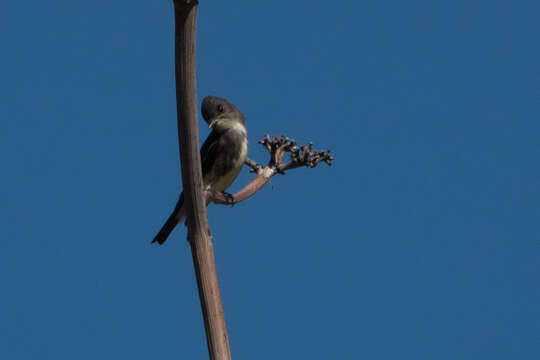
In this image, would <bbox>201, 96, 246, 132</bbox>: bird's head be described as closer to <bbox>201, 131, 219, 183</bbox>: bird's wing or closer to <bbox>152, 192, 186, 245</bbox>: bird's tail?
<bbox>201, 131, 219, 183</bbox>: bird's wing

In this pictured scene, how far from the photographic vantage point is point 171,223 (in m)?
6.93

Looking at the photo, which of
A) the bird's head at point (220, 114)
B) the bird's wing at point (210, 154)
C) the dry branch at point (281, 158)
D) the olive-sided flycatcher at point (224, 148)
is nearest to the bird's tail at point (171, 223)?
the olive-sided flycatcher at point (224, 148)

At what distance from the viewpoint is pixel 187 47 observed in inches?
125

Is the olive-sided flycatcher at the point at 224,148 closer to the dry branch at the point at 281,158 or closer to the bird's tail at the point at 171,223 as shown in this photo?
the bird's tail at the point at 171,223

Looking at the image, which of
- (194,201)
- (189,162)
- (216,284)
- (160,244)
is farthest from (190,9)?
(160,244)

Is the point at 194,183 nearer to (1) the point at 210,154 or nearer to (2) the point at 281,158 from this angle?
(2) the point at 281,158

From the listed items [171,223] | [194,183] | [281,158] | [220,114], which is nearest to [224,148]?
[220,114]

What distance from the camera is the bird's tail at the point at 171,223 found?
22.7 feet

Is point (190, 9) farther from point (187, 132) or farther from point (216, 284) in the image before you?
point (216, 284)

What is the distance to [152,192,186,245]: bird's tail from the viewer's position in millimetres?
6934

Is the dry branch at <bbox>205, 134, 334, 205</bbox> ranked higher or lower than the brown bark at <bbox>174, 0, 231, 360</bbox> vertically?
higher

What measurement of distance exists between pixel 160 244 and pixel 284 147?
6.95 feet

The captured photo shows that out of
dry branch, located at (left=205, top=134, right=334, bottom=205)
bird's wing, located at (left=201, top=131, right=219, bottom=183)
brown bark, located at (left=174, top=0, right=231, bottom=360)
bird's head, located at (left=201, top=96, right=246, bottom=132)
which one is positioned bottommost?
brown bark, located at (left=174, top=0, right=231, bottom=360)

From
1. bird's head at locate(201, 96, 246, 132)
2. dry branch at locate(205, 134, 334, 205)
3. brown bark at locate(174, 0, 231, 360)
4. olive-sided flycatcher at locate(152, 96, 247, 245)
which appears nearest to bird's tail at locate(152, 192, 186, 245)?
olive-sided flycatcher at locate(152, 96, 247, 245)
